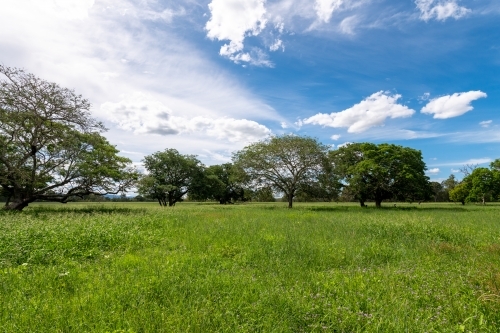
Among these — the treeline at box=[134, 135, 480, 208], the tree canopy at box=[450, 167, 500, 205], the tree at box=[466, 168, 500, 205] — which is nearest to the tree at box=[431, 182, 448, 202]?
the tree canopy at box=[450, 167, 500, 205]

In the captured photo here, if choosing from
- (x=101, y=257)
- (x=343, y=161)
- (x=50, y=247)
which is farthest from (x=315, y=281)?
(x=343, y=161)

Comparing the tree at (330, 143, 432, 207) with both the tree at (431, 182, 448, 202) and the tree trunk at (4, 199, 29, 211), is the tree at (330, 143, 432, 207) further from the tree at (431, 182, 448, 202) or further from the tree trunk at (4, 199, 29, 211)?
the tree at (431, 182, 448, 202)

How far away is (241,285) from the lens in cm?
561

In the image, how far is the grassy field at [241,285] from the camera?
4.21 m

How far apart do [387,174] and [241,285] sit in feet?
134

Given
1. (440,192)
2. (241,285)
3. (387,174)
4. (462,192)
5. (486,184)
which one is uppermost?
(387,174)

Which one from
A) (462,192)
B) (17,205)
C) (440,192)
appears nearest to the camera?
(17,205)

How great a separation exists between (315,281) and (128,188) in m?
24.8

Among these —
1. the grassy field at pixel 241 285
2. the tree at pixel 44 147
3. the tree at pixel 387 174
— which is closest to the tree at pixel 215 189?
the tree at pixel 387 174

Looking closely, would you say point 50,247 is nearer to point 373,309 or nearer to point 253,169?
point 373,309

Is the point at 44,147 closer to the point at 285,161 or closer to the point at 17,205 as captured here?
the point at 17,205

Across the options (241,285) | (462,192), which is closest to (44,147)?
(241,285)

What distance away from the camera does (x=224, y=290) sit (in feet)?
17.6

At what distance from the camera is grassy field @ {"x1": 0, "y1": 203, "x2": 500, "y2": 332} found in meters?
4.21
